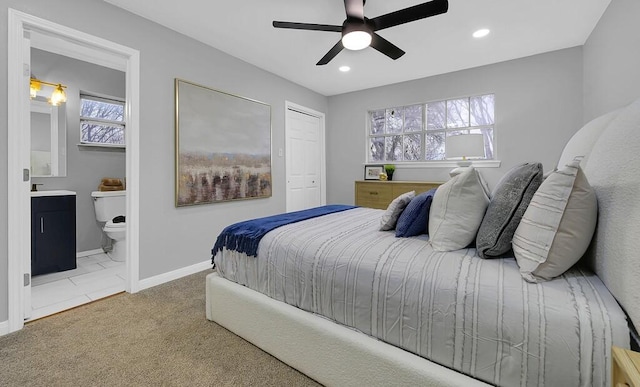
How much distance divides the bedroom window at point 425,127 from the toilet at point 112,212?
151 inches

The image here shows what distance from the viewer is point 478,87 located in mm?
3791

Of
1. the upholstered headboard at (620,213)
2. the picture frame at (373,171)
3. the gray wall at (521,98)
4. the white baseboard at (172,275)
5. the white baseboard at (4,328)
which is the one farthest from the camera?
the picture frame at (373,171)

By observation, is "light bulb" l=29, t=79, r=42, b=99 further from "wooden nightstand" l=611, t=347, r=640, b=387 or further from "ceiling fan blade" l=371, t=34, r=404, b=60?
"wooden nightstand" l=611, t=347, r=640, b=387

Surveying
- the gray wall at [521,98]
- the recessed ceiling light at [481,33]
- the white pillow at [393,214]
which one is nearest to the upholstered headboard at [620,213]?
the white pillow at [393,214]

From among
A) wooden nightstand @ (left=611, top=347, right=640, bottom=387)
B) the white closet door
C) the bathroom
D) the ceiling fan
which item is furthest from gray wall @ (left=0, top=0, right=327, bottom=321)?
wooden nightstand @ (left=611, top=347, right=640, bottom=387)

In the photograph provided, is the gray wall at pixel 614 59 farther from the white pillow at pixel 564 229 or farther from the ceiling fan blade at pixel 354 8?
the ceiling fan blade at pixel 354 8

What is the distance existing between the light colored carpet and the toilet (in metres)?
1.47

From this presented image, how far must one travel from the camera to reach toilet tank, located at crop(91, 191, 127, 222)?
3648mm

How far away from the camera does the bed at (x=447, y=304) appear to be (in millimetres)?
817

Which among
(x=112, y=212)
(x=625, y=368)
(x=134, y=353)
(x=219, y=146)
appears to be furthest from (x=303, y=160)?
(x=625, y=368)

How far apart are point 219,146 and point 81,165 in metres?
2.08

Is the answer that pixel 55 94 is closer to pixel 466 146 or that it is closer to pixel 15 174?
pixel 15 174

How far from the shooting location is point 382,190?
168 inches

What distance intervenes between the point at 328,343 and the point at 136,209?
2.22 m
